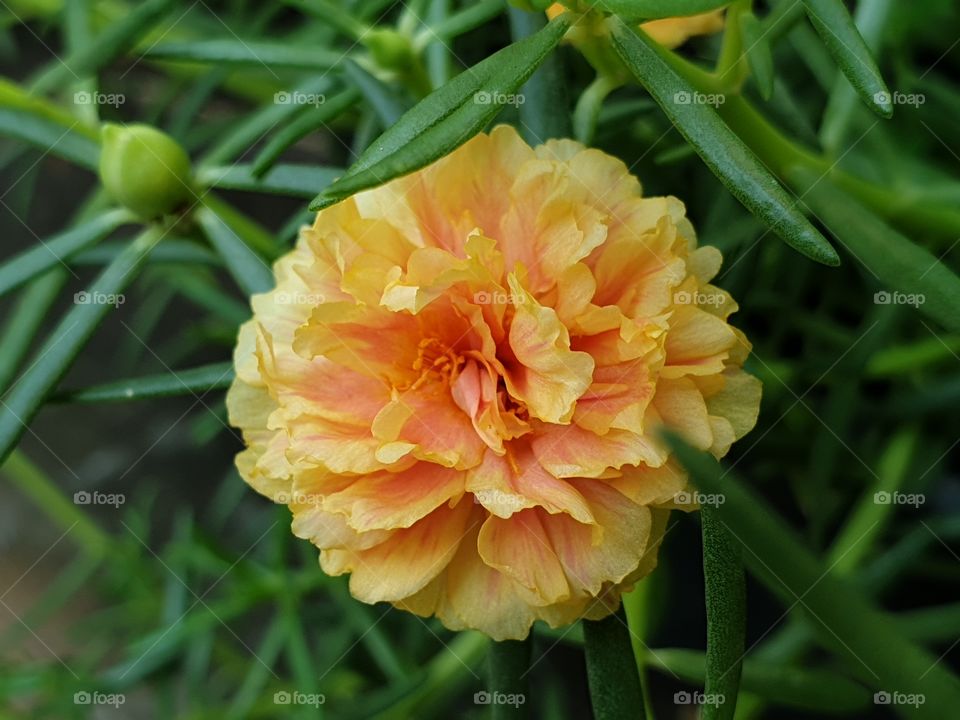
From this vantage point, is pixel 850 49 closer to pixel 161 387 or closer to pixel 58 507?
pixel 161 387

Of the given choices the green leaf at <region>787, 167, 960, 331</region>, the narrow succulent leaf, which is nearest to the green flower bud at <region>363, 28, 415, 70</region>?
the green leaf at <region>787, 167, 960, 331</region>

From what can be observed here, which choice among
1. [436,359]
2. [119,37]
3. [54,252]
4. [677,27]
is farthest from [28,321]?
[677,27]

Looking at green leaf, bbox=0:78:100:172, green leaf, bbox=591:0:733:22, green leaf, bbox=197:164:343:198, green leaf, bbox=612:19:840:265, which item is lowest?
green leaf, bbox=612:19:840:265

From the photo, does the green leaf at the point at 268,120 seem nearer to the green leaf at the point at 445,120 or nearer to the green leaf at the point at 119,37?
the green leaf at the point at 119,37

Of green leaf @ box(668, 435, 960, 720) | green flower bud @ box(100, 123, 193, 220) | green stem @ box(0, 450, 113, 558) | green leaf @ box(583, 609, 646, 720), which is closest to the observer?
green leaf @ box(668, 435, 960, 720)

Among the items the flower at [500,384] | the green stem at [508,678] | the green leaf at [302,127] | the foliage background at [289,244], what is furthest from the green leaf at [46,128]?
the green stem at [508,678]

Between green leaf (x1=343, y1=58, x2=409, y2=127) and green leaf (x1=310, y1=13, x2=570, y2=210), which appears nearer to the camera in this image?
green leaf (x1=310, y1=13, x2=570, y2=210)

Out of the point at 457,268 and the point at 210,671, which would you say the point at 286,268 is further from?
the point at 210,671

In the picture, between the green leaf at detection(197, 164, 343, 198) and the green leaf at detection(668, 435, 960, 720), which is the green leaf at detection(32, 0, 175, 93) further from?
the green leaf at detection(668, 435, 960, 720)
